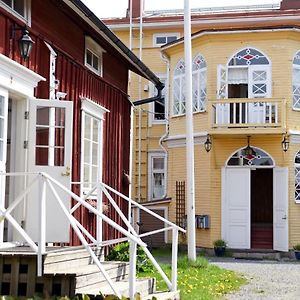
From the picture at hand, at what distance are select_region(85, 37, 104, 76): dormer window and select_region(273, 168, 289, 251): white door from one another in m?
8.01

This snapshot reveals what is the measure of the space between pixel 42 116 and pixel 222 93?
10.9 metres

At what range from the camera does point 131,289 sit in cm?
707

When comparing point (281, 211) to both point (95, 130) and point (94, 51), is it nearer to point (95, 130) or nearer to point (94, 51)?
point (95, 130)

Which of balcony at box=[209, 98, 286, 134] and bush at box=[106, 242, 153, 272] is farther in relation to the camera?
balcony at box=[209, 98, 286, 134]

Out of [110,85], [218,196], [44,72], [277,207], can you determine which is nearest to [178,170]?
[218,196]

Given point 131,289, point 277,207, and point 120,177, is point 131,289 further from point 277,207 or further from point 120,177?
point 277,207

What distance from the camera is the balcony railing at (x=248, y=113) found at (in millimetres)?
18391

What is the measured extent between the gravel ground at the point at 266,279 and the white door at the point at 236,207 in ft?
4.34

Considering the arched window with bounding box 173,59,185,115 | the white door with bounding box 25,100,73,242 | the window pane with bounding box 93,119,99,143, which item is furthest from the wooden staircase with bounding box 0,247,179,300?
the arched window with bounding box 173,59,185,115

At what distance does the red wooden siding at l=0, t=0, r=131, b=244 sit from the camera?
31.0 feet

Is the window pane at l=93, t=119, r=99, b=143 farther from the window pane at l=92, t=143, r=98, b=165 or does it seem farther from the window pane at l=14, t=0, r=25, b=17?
the window pane at l=14, t=0, r=25, b=17

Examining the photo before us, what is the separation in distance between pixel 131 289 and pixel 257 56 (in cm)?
1346

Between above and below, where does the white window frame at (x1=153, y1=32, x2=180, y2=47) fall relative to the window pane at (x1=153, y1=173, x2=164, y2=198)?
above

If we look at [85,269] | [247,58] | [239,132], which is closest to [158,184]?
[239,132]
